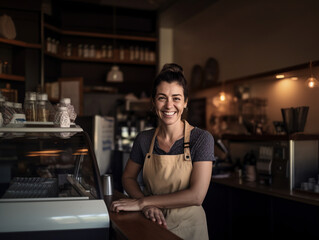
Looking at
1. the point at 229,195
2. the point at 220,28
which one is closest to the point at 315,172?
the point at 229,195

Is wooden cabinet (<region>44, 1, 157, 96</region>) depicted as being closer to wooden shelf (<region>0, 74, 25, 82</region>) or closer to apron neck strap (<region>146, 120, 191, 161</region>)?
wooden shelf (<region>0, 74, 25, 82</region>)

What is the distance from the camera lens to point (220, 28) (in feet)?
18.2

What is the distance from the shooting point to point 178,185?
191 centimetres

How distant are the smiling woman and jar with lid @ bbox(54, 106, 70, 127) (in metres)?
0.44

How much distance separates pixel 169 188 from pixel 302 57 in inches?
103

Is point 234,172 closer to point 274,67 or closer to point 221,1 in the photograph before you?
point 274,67

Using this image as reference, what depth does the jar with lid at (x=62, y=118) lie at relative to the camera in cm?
186

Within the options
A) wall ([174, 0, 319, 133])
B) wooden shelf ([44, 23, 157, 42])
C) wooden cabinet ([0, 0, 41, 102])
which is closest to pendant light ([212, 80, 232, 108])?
wall ([174, 0, 319, 133])

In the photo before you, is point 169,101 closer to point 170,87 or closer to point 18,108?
point 170,87

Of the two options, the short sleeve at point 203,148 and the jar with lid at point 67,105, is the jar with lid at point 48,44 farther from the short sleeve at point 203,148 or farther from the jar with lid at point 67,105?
the short sleeve at point 203,148

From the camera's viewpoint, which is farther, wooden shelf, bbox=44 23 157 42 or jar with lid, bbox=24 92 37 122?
wooden shelf, bbox=44 23 157 42

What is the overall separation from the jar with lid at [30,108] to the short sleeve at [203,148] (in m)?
0.87

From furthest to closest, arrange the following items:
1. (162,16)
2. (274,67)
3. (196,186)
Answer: (162,16)
(274,67)
(196,186)

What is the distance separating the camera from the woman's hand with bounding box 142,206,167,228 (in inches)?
64.8
